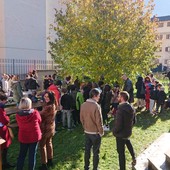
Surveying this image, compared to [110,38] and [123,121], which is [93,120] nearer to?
[123,121]

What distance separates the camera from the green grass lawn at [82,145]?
6078mm

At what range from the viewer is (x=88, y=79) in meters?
12.2

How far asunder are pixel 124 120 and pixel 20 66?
1667cm

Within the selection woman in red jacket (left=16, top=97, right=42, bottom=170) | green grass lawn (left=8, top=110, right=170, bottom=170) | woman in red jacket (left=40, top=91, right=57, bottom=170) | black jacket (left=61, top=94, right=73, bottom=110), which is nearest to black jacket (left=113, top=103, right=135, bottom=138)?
green grass lawn (left=8, top=110, right=170, bottom=170)

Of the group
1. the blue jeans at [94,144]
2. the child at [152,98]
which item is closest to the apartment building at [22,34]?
the child at [152,98]

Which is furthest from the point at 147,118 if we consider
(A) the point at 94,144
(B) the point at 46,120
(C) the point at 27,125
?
(C) the point at 27,125

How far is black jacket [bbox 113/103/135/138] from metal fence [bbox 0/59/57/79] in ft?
50.1

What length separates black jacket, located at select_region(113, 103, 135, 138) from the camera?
5059 mm

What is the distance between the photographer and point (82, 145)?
7285 millimetres

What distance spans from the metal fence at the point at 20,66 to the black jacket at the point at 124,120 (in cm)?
1528

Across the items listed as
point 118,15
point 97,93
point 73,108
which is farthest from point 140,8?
point 97,93

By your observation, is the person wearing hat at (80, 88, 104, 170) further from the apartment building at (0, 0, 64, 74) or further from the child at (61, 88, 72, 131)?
the apartment building at (0, 0, 64, 74)

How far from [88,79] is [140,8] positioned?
4397mm

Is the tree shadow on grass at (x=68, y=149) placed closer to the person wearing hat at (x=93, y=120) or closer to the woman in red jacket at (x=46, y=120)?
the woman in red jacket at (x=46, y=120)
